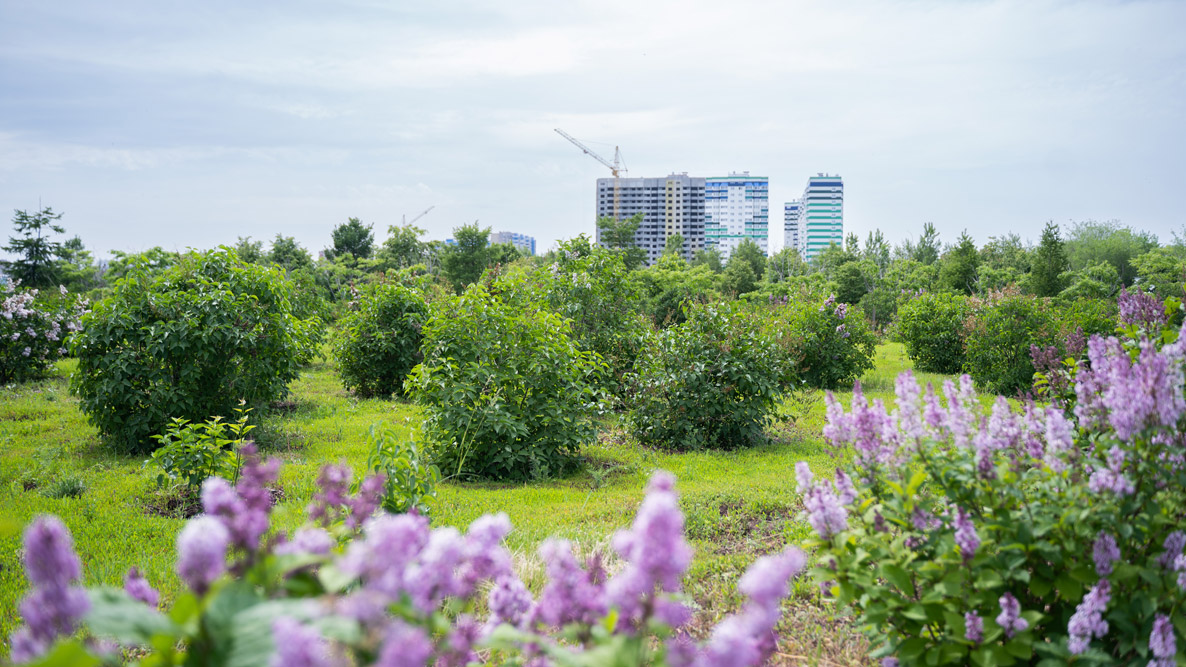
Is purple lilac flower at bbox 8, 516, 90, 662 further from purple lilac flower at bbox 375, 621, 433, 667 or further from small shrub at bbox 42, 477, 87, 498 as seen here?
small shrub at bbox 42, 477, 87, 498

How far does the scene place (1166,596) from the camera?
187 cm

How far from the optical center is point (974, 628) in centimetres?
193

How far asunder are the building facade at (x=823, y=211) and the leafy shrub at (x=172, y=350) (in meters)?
129

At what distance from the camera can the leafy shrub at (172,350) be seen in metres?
6.48

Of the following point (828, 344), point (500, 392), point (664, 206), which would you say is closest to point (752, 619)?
point (500, 392)

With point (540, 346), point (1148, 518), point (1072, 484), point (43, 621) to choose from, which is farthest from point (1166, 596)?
point (540, 346)

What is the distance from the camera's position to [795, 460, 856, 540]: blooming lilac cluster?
2039 millimetres

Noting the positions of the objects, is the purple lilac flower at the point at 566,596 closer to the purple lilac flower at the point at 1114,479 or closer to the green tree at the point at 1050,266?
the purple lilac flower at the point at 1114,479

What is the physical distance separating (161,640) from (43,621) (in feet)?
0.63

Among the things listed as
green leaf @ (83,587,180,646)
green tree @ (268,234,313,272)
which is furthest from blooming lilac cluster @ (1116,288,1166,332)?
green tree @ (268,234,313,272)

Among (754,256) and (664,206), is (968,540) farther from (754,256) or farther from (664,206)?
(664,206)

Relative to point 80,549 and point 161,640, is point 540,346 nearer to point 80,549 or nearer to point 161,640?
point 80,549

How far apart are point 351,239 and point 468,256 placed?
1109 centimetres

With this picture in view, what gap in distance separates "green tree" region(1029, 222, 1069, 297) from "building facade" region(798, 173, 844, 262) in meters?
107
